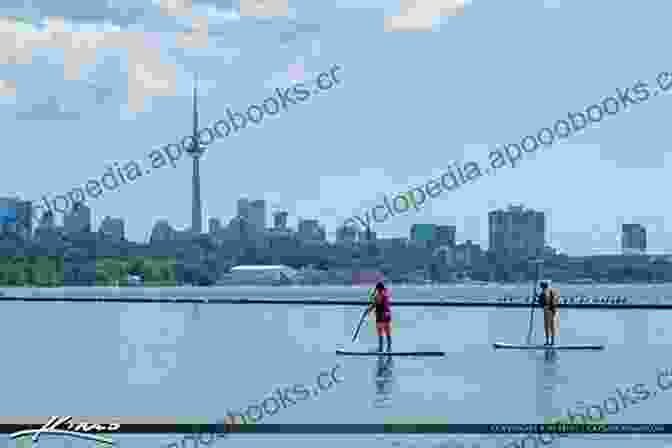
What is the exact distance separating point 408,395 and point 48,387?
5.96 meters

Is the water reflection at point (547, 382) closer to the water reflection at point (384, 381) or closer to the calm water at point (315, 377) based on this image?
the calm water at point (315, 377)

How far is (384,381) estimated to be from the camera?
25.5 metres

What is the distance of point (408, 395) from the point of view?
2262 cm

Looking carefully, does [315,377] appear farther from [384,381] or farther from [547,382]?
[547,382]

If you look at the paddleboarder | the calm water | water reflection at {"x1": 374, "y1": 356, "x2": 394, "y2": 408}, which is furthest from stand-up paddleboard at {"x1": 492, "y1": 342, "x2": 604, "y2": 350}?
water reflection at {"x1": 374, "y1": 356, "x2": 394, "y2": 408}

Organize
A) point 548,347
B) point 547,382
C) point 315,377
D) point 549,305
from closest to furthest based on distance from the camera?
point 547,382 < point 315,377 < point 549,305 < point 548,347

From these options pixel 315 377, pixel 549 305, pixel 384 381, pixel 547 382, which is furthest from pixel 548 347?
pixel 384 381

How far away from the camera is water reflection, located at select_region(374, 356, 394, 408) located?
71.3ft

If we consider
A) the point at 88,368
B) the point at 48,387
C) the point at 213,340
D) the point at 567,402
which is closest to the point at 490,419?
the point at 567,402

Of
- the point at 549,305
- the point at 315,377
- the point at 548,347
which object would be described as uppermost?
the point at 549,305

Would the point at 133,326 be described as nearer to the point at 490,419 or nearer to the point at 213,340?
the point at 213,340

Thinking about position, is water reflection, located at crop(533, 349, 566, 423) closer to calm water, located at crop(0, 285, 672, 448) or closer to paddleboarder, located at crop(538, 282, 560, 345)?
calm water, located at crop(0, 285, 672, 448)

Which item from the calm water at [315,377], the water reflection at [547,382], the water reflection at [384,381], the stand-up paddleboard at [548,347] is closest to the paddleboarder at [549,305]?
the stand-up paddleboard at [548,347]

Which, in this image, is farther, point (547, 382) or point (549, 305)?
point (549, 305)
